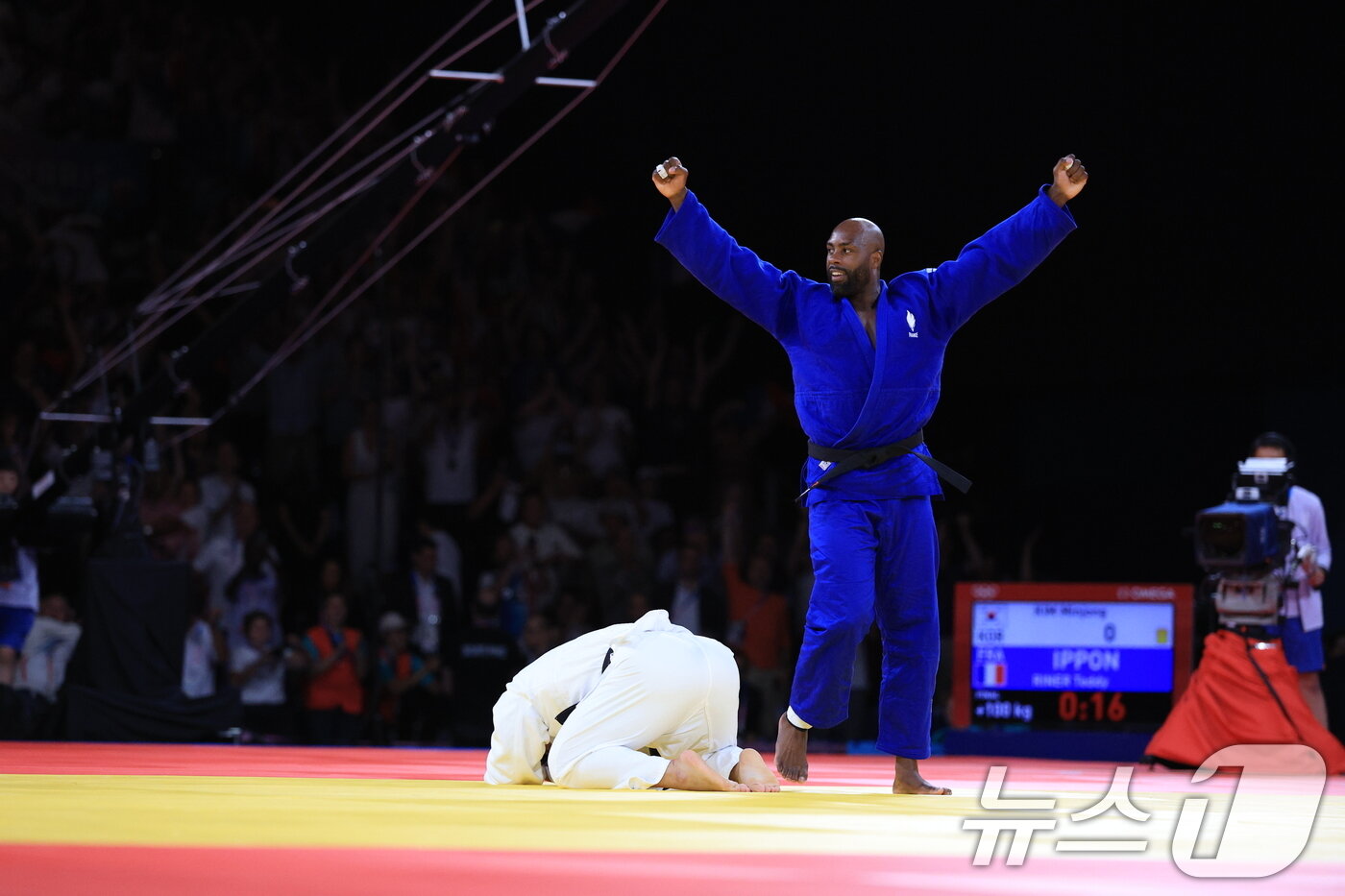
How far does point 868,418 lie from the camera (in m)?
4.39

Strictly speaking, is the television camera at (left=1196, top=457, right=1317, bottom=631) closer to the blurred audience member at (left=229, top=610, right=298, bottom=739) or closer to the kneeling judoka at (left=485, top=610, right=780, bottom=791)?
the kneeling judoka at (left=485, top=610, right=780, bottom=791)

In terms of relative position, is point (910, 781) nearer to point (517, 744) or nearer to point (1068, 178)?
point (517, 744)

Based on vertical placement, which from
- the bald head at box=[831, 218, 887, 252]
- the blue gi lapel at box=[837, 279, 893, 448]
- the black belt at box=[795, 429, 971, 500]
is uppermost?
the bald head at box=[831, 218, 887, 252]

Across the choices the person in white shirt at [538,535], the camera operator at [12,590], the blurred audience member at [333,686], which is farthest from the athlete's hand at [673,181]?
the person in white shirt at [538,535]

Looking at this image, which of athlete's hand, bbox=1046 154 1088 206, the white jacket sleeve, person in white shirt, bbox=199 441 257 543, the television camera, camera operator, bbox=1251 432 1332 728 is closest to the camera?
athlete's hand, bbox=1046 154 1088 206

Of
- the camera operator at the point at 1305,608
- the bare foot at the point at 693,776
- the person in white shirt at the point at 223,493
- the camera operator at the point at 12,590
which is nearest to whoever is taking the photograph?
the bare foot at the point at 693,776

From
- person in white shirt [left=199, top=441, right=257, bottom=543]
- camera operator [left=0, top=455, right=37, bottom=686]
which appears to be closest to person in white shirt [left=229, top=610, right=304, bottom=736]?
person in white shirt [left=199, top=441, right=257, bottom=543]

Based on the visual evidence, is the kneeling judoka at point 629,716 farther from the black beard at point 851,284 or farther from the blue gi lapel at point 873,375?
Result: the black beard at point 851,284

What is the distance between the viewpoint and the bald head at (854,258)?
4.46 m

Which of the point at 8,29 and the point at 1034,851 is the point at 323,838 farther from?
the point at 8,29

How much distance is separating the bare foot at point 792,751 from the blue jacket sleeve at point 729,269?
0.98m

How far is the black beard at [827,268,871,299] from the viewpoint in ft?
14.7

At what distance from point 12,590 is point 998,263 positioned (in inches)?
229

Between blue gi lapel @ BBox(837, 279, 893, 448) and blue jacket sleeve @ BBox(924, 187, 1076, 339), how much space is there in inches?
6.4
